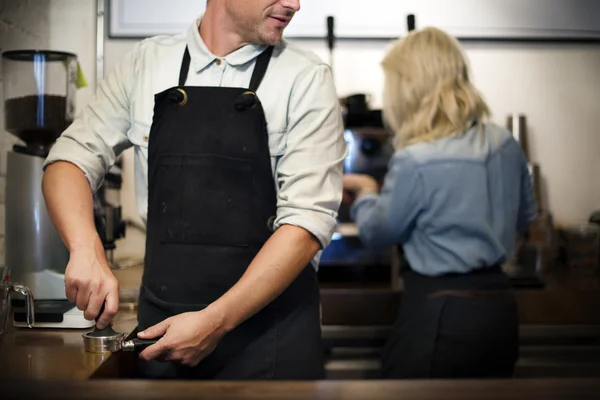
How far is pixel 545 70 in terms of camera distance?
8.03 ft

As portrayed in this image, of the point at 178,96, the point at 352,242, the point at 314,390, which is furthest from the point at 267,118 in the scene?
the point at 352,242

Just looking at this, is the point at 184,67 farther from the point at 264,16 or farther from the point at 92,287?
the point at 92,287

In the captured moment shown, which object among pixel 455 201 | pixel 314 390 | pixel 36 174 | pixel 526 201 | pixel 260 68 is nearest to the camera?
pixel 314 390

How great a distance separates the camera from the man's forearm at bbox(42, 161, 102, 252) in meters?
1.07

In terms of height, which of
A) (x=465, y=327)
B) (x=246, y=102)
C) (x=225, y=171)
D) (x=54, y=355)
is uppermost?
(x=246, y=102)

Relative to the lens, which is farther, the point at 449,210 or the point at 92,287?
the point at 449,210

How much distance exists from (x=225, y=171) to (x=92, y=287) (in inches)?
11.2

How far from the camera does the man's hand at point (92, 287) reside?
3.30ft

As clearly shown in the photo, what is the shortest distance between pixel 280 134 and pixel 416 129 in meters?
0.52

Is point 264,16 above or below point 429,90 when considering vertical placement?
above

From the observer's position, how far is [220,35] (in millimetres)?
1231

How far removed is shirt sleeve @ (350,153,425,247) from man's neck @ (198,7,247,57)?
540 millimetres

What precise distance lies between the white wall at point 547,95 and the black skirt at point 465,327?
90 cm

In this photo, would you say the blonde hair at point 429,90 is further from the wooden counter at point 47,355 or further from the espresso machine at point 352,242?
the wooden counter at point 47,355
